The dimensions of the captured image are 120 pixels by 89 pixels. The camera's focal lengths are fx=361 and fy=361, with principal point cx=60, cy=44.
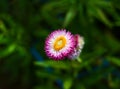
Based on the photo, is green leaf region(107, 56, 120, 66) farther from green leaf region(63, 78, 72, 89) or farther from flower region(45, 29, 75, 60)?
flower region(45, 29, 75, 60)

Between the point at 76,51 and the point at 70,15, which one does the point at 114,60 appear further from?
the point at 76,51

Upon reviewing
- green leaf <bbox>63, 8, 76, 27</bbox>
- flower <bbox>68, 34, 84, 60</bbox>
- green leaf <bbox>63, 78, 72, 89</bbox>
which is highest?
green leaf <bbox>63, 8, 76, 27</bbox>

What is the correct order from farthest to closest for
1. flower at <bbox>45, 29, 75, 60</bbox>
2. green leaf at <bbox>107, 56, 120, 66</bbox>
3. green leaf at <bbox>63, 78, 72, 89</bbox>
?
1. green leaf at <bbox>107, 56, 120, 66</bbox>
2. green leaf at <bbox>63, 78, 72, 89</bbox>
3. flower at <bbox>45, 29, 75, 60</bbox>

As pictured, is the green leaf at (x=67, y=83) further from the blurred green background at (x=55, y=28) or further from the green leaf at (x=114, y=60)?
the green leaf at (x=114, y=60)

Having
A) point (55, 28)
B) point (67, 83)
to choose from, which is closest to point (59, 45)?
point (67, 83)

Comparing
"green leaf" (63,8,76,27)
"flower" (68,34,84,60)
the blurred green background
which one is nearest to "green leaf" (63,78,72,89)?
the blurred green background

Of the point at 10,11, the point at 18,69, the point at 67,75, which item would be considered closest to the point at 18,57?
the point at 18,69

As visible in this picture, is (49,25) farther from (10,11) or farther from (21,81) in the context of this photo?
(21,81)

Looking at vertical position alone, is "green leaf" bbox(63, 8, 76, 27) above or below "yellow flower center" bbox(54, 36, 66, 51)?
above
